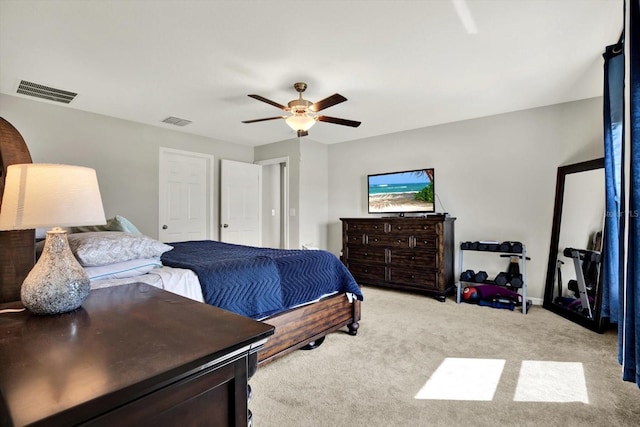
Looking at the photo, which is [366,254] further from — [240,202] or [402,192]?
[240,202]

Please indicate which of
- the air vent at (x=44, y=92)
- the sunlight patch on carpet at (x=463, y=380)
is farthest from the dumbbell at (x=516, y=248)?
the air vent at (x=44, y=92)

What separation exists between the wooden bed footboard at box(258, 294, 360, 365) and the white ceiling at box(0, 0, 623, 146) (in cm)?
200

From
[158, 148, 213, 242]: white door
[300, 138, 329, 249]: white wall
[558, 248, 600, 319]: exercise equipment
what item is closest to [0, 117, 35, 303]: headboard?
[158, 148, 213, 242]: white door

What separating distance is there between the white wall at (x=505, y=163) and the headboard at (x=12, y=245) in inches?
152

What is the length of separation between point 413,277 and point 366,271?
701mm

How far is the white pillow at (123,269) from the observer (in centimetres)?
179

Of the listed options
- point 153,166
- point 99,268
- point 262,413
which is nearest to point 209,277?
point 99,268

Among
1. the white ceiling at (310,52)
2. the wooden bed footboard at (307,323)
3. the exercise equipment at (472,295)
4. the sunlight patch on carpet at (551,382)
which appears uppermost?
the white ceiling at (310,52)

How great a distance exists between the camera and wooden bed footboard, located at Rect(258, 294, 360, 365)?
2.16 metres

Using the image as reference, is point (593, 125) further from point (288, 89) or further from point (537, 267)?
point (288, 89)

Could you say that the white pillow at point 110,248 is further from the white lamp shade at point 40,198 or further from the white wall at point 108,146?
the white wall at point 108,146

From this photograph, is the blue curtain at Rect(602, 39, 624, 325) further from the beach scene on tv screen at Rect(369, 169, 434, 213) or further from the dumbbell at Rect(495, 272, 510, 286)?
the beach scene on tv screen at Rect(369, 169, 434, 213)

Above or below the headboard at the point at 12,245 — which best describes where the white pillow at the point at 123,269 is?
below

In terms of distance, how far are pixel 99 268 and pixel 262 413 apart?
1214mm
